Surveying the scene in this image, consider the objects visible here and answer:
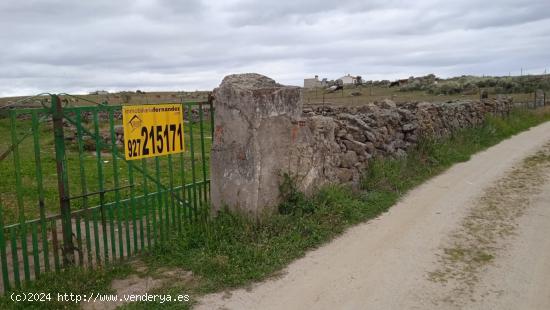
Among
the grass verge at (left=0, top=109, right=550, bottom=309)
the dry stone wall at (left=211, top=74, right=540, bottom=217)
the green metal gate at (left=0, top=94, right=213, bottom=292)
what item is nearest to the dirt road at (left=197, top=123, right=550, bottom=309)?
the grass verge at (left=0, top=109, right=550, bottom=309)

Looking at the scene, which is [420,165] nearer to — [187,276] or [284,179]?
[284,179]

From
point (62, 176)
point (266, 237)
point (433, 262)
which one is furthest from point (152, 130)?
point (433, 262)

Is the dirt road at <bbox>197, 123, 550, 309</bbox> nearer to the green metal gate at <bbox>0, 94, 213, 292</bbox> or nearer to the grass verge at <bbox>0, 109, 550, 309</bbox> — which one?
the grass verge at <bbox>0, 109, 550, 309</bbox>

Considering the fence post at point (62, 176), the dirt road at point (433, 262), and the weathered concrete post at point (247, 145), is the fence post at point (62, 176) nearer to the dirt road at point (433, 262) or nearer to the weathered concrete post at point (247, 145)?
the dirt road at point (433, 262)

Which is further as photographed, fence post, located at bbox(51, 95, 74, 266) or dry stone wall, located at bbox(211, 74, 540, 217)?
dry stone wall, located at bbox(211, 74, 540, 217)

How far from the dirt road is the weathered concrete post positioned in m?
1.10

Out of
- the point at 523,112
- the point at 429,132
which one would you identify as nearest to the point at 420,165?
the point at 429,132

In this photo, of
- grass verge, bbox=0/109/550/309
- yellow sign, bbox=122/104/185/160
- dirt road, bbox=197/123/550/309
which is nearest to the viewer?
dirt road, bbox=197/123/550/309

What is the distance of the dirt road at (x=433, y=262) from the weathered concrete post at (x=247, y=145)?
1096 millimetres

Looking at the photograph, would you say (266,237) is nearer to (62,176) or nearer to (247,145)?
(247,145)

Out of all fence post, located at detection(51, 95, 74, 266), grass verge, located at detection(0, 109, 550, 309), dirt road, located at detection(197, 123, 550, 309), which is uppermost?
fence post, located at detection(51, 95, 74, 266)

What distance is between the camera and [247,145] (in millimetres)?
5719

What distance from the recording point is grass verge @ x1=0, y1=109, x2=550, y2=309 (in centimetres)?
473

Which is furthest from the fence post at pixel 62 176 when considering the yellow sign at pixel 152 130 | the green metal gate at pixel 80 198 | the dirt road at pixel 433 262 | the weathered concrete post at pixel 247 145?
the weathered concrete post at pixel 247 145
